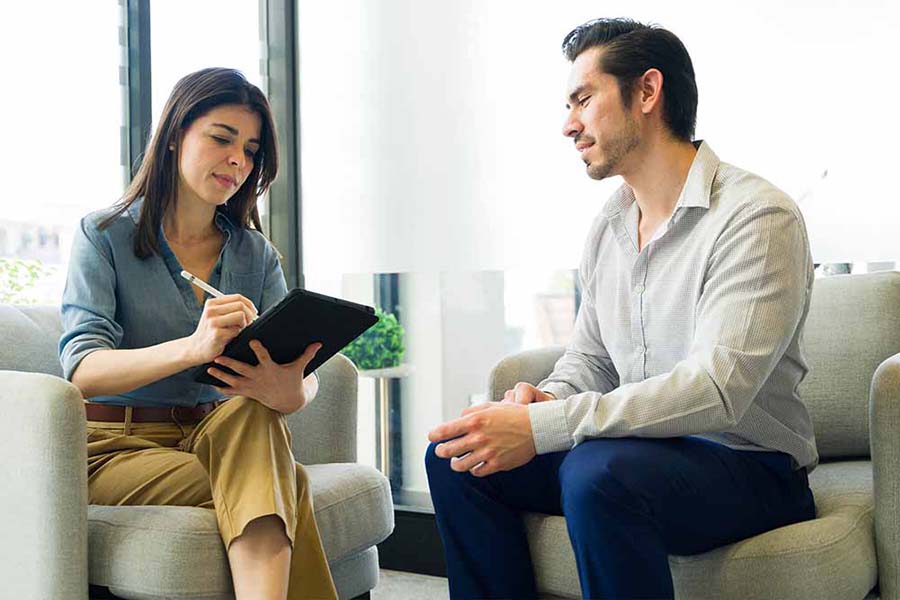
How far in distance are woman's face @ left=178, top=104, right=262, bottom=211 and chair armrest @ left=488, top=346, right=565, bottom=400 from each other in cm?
68

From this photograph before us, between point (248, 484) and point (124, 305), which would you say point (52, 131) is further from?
point (248, 484)

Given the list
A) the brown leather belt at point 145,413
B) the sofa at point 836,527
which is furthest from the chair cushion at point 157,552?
the sofa at point 836,527

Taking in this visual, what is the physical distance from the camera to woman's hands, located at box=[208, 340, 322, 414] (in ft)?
5.71

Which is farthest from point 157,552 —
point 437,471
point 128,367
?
point 437,471

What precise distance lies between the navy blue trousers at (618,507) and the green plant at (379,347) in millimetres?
1460

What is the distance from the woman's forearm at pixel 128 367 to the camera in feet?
5.68

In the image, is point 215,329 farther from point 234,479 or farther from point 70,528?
point 70,528

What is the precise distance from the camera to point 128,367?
1.75 meters

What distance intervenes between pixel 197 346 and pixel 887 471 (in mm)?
1140

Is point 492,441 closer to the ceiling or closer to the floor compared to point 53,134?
closer to the floor

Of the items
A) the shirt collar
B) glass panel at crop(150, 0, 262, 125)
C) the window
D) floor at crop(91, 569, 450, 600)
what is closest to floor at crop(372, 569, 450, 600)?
floor at crop(91, 569, 450, 600)

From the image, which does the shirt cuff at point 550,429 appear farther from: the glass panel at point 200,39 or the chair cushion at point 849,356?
the glass panel at point 200,39

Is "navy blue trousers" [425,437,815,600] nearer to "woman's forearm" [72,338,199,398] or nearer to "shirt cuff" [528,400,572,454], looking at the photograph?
"shirt cuff" [528,400,572,454]

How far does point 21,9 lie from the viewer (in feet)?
8.44
